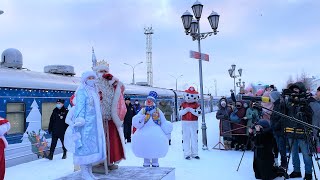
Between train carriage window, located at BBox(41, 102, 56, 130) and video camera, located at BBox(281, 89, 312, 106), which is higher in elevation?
video camera, located at BBox(281, 89, 312, 106)

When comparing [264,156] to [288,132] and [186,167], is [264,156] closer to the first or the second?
[288,132]

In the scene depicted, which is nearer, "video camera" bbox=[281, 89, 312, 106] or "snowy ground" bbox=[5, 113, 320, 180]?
"video camera" bbox=[281, 89, 312, 106]

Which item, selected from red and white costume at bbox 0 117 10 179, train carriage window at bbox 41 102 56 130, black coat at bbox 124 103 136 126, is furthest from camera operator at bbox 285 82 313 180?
black coat at bbox 124 103 136 126

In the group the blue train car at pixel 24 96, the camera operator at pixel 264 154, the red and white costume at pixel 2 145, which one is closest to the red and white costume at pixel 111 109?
the red and white costume at pixel 2 145

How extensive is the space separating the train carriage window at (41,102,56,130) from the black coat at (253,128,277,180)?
20.6 ft

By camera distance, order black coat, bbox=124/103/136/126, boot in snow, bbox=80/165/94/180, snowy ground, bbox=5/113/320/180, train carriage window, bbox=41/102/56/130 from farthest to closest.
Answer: black coat, bbox=124/103/136/126
train carriage window, bbox=41/102/56/130
snowy ground, bbox=5/113/320/180
boot in snow, bbox=80/165/94/180

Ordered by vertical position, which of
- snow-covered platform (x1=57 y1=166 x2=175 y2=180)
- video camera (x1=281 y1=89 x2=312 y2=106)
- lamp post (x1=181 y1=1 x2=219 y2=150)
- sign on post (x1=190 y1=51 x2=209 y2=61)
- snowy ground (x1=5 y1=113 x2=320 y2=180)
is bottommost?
snowy ground (x1=5 y1=113 x2=320 y2=180)

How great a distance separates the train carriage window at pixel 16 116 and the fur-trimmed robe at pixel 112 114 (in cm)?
418

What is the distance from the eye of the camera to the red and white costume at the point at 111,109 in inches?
218

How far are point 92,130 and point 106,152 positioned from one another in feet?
2.21

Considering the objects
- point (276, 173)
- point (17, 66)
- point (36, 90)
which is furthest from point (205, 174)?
point (17, 66)

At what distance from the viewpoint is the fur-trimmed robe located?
553 cm

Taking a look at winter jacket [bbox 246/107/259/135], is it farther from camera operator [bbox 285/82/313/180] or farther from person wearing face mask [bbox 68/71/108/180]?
person wearing face mask [bbox 68/71/108/180]

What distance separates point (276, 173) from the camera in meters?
6.69
